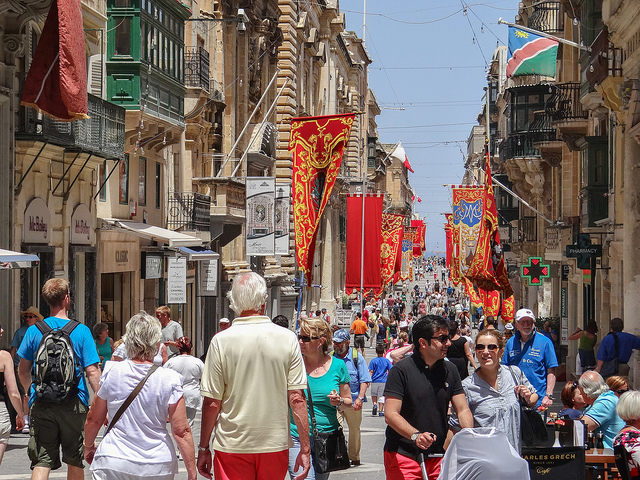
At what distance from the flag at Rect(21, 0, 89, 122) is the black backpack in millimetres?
8363

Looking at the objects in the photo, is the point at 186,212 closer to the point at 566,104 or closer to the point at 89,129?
the point at 89,129

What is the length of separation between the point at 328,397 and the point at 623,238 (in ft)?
52.5

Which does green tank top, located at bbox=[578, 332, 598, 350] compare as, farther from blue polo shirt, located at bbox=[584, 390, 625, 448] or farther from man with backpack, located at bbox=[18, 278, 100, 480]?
man with backpack, located at bbox=[18, 278, 100, 480]

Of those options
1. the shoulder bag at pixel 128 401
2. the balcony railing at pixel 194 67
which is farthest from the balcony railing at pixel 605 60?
the shoulder bag at pixel 128 401

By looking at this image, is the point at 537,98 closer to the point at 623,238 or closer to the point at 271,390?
the point at 623,238

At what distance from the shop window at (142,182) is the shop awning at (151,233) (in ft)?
2.50

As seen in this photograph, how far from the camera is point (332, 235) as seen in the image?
62.9 metres

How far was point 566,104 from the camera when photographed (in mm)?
32188

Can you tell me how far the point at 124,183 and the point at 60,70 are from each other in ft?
33.3

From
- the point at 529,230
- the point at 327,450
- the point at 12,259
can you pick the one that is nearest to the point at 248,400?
the point at 327,450

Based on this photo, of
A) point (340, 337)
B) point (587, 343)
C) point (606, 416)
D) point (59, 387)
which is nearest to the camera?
point (59, 387)

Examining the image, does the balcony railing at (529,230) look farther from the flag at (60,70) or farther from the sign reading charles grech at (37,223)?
the flag at (60,70)

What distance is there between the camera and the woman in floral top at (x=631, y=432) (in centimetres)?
744

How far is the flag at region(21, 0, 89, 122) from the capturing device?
15969 millimetres
